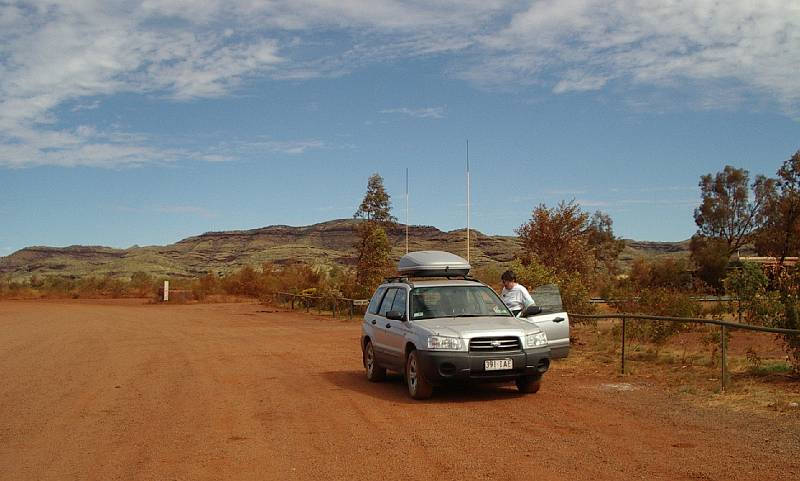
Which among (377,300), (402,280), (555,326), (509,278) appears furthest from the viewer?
(555,326)

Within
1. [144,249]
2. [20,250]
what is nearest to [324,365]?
[144,249]

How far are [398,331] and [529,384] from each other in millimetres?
2128

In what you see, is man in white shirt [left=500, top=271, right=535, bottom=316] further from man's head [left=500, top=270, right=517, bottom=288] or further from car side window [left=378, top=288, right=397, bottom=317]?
car side window [left=378, top=288, right=397, bottom=317]

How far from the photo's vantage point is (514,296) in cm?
1357

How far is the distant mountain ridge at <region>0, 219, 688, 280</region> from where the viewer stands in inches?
4102

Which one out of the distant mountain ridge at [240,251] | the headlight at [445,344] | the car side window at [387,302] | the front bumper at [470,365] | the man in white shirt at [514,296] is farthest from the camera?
the distant mountain ridge at [240,251]

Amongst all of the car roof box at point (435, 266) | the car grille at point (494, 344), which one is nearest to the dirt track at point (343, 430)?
the car grille at point (494, 344)

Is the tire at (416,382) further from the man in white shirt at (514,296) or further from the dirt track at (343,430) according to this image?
the man in white shirt at (514,296)

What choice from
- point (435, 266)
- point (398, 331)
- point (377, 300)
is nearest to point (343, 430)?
point (398, 331)

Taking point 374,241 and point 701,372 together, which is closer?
point 701,372

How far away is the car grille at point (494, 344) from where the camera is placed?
35.3 feet

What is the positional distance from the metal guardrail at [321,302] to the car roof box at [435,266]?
18.2m

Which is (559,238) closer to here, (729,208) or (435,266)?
(435,266)

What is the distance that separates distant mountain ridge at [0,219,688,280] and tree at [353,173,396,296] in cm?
4652
